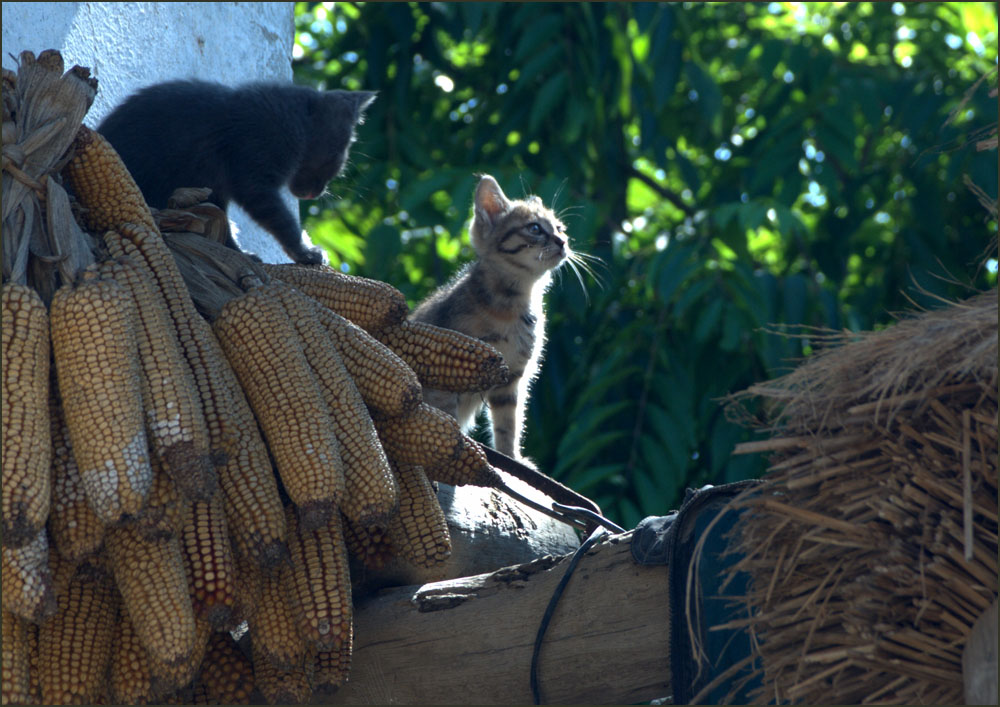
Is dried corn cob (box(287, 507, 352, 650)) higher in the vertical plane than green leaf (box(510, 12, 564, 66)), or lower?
lower

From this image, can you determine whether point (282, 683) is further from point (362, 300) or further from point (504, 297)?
point (504, 297)

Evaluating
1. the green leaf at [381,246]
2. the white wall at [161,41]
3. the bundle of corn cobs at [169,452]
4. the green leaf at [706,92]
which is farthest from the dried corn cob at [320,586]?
the green leaf at [706,92]

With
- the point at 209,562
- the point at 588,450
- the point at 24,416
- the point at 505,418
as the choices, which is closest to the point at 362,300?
the point at 209,562

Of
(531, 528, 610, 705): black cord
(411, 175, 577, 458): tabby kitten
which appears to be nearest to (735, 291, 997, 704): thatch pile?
(531, 528, 610, 705): black cord

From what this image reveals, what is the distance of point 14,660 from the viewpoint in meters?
2.09

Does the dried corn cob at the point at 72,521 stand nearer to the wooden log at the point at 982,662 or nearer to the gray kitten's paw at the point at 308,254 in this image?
the wooden log at the point at 982,662

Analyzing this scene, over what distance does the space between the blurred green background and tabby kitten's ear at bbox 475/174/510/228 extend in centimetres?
21

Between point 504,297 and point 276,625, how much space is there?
363 centimetres

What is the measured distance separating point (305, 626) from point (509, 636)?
52 centimetres

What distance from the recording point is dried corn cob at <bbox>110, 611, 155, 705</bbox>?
2.25m

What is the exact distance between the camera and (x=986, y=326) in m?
2.02

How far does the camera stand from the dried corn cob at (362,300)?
2.89m

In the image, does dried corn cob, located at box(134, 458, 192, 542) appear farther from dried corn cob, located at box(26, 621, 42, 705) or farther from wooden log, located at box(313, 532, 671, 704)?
wooden log, located at box(313, 532, 671, 704)

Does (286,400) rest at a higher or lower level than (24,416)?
lower
